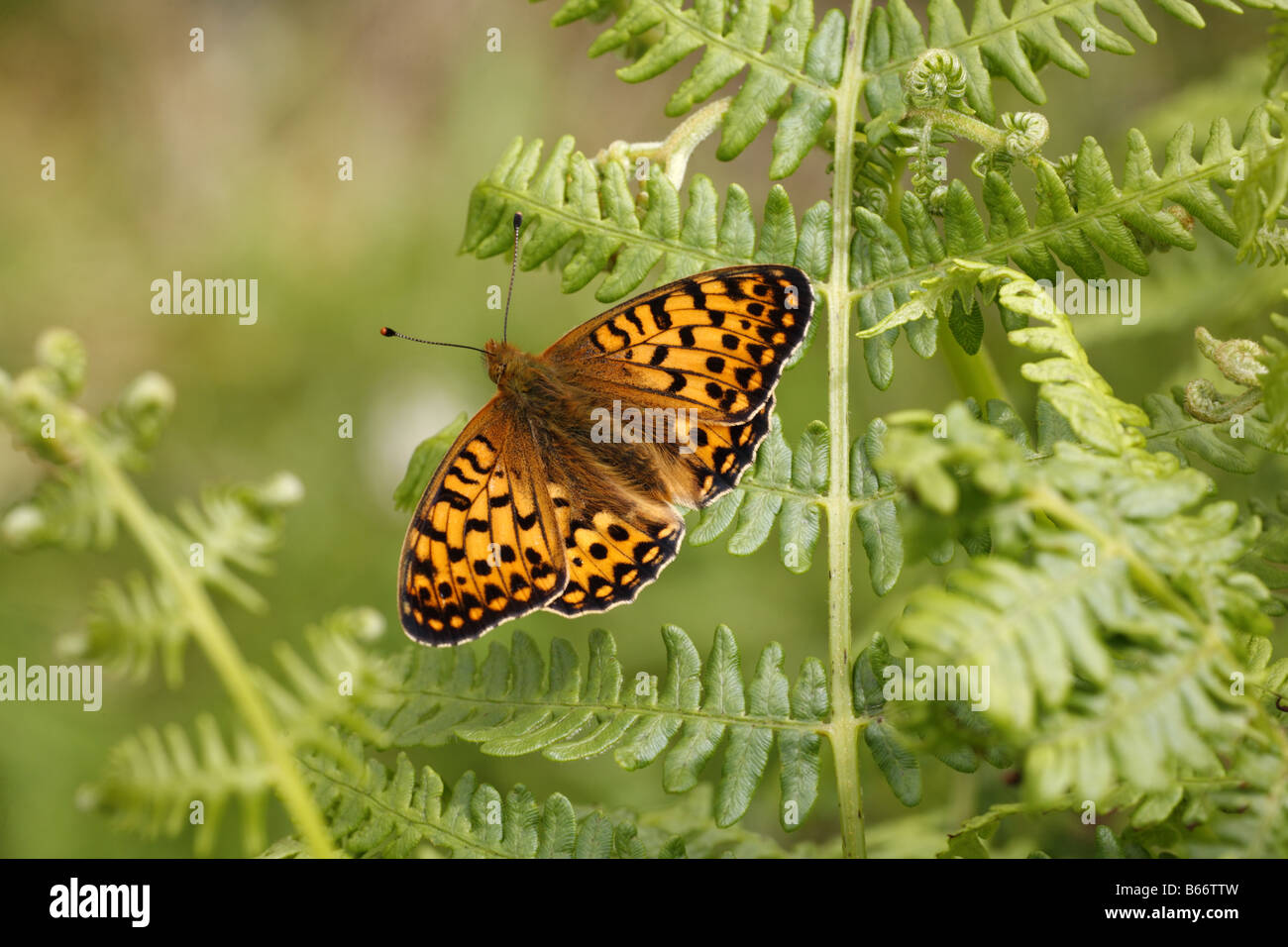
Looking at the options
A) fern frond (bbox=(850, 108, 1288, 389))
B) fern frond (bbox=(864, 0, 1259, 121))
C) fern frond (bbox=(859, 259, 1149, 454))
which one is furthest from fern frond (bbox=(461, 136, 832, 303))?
fern frond (bbox=(859, 259, 1149, 454))

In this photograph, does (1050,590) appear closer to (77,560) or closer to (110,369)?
(77,560)

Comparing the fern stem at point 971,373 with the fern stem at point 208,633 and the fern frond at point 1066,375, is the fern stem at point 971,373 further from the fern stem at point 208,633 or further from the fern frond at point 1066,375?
the fern stem at point 208,633

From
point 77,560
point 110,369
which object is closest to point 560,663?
point 77,560

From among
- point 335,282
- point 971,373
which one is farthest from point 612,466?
point 335,282

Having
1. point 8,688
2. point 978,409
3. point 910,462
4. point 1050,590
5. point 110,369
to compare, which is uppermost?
point 110,369

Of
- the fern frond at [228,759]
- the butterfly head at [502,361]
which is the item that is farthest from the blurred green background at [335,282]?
the fern frond at [228,759]

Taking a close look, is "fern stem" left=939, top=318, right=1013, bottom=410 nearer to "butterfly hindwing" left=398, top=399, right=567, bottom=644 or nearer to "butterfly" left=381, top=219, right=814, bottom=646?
"butterfly" left=381, top=219, right=814, bottom=646

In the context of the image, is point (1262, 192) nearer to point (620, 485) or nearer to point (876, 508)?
point (876, 508)
